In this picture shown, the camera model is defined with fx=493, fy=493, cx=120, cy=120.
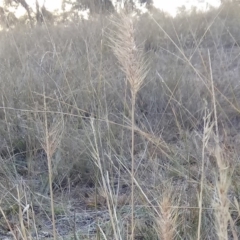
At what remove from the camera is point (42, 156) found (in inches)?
84.4

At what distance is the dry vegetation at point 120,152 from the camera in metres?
0.92

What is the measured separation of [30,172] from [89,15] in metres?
2.25

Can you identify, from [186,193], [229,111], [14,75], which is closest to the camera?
[186,193]

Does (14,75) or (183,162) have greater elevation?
(14,75)

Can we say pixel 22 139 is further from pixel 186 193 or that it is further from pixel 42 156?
pixel 186 193

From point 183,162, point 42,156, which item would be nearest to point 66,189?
point 42,156

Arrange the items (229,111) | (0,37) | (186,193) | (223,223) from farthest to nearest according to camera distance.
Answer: (0,37) → (229,111) → (186,193) → (223,223)

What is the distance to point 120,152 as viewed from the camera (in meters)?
1.82

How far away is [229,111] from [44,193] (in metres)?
1.08

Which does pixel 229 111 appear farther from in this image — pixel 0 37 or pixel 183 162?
pixel 0 37

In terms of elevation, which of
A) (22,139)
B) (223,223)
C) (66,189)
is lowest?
(66,189)

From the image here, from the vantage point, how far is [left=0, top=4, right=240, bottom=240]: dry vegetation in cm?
92

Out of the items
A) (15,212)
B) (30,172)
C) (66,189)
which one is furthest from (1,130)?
(15,212)

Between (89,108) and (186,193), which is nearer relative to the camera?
(186,193)
